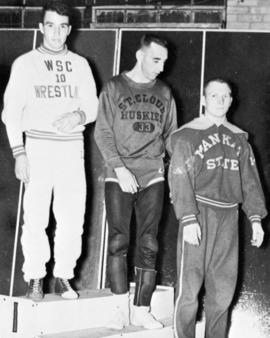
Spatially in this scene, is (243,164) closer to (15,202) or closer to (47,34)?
(47,34)

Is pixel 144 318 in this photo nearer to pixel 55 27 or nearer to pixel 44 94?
pixel 44 94

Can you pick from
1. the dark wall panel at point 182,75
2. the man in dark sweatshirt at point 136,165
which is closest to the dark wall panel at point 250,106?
the dark wall panel at point 182,75

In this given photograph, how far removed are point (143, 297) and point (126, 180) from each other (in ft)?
2.18

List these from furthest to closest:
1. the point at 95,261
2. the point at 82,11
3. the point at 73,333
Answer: the point at 82,11 → the point at 95,261 → the point at 73,333

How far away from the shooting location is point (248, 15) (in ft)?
15.6

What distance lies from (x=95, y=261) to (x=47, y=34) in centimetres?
165

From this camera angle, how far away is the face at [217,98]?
3.59 meters

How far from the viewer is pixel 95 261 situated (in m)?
4.49

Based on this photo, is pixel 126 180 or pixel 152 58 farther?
pixel 152 58

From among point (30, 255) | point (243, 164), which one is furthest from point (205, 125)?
point (30, 255)

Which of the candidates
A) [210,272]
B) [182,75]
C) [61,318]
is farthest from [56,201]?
[182,75]

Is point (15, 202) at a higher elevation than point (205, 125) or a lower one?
lower

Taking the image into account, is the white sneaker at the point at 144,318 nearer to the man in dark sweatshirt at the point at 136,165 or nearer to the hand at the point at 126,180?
the man in dark sweatshirt at the point at 136,165

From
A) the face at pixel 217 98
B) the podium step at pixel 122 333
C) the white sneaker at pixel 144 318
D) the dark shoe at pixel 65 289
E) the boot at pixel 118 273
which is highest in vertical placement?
the face at pixel 217 98
